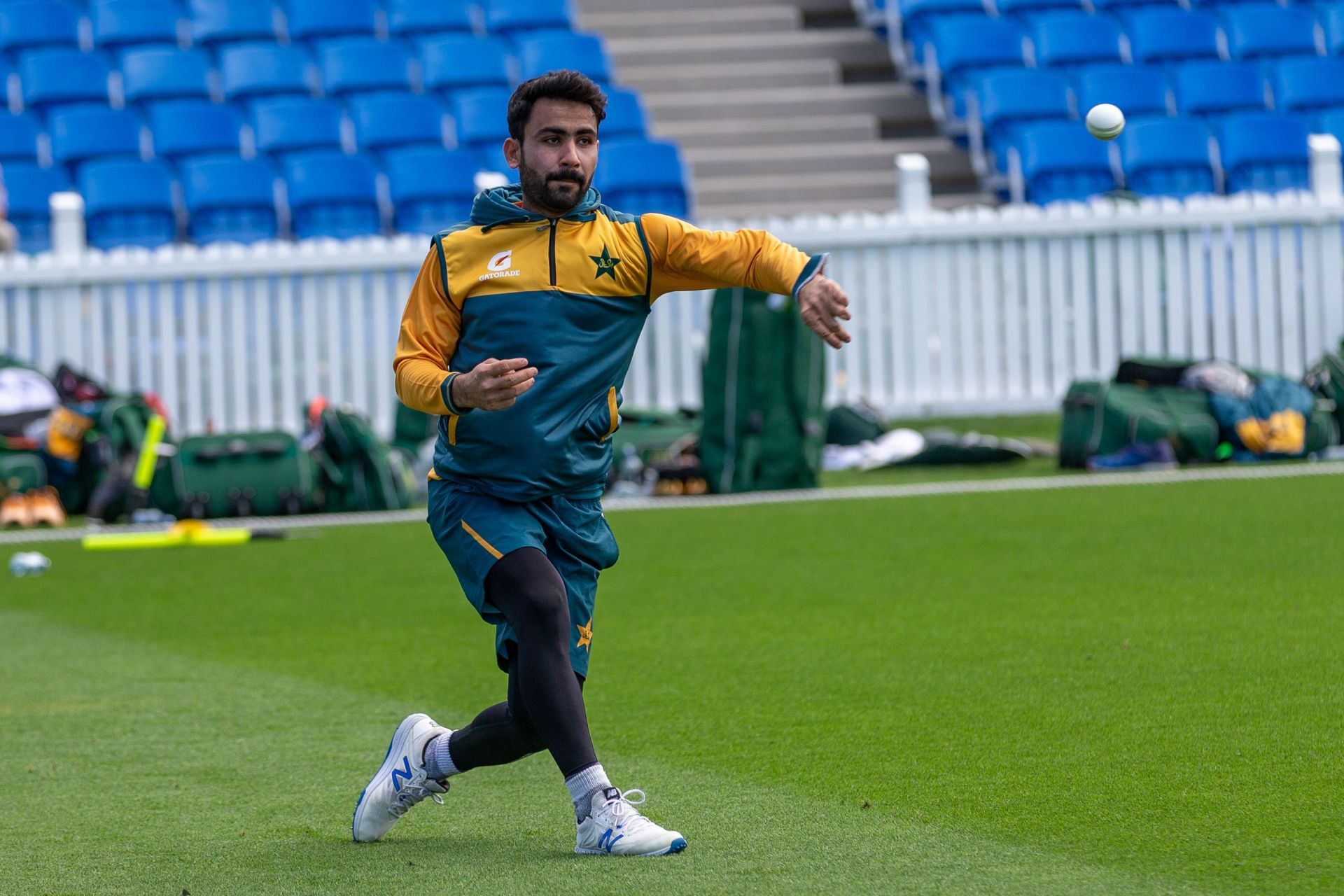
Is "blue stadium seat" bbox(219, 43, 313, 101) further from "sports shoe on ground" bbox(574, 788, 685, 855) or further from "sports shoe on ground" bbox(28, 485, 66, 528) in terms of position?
"sports shoe on ground" bbox(574, 788, 685, 855)

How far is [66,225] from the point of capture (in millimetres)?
14625

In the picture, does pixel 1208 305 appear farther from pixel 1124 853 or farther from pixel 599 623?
pixel 1124 853

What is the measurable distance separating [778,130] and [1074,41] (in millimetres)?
3174

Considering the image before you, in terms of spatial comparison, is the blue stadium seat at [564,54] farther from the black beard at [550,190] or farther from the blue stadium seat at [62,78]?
the black beard at [550,190]

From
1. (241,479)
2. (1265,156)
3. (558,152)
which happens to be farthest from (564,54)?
(558,152)

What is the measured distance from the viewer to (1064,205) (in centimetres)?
1486

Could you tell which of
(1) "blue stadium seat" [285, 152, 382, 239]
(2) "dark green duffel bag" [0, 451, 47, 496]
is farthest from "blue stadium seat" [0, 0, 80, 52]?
(2) "dark green duffel bag" [0, 451, 47, 496]

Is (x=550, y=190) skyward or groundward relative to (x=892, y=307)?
skyward

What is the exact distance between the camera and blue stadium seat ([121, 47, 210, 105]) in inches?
688

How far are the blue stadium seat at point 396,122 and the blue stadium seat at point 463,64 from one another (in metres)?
0.60

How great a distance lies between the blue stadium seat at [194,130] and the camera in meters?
16.9

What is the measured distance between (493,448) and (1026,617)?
124 inches

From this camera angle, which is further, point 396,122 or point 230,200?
point 396,122

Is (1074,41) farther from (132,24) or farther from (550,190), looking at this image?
(550,190)
